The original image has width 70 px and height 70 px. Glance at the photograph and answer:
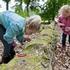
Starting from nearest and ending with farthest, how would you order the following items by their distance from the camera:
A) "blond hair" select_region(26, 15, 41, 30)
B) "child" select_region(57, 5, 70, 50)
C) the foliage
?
"blond hair" select_region(26, 15, 41, 30), "child" select_region(57, 5, 70, 50), the foliage

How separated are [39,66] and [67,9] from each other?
3.28 metres

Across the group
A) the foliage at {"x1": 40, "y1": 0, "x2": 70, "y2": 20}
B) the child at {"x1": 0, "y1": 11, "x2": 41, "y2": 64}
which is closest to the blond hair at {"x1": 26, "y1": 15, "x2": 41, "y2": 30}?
the child at {"x1": 0, "y1": 11, "x2": 41, "y2": 64}

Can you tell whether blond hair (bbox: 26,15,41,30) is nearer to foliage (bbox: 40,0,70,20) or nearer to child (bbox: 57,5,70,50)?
child (bbox: 57,5,70,50)

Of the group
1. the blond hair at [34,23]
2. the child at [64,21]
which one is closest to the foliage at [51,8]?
the child at [64,21]

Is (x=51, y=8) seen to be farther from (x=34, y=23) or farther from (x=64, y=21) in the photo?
(x=34, y=23)

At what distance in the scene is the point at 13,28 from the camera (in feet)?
19.8

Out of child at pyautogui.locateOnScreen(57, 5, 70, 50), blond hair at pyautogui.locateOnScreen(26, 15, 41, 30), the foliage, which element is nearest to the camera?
blond hair at pyautogui.locateOnScreen(26, 15, 41, 30)

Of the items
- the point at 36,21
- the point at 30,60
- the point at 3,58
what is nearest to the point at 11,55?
the point at 3,58

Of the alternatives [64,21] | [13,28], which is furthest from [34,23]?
[64,21]

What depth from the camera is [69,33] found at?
30.2 ft

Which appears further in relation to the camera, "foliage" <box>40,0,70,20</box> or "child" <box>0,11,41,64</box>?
"foliage" <box>40,0,70,20</box>

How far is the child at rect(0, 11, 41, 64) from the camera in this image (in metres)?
5.85

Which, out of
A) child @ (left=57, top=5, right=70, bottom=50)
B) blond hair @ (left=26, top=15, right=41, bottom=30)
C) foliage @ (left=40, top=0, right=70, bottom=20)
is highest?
blond hair @ (left=26, top=15, right=41, bottom=30)

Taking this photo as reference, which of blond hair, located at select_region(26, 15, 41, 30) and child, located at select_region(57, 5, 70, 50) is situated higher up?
blond hair, located at select_region(26, 15, 41, 30)
